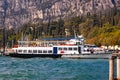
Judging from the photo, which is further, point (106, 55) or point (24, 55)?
point (24, 55)

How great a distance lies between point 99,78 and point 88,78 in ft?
5.91

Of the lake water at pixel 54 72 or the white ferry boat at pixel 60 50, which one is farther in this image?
the white ferry boat at pixel 60 50

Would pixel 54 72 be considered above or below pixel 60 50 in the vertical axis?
below

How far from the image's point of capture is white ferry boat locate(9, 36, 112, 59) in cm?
13662

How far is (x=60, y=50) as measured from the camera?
14288cm

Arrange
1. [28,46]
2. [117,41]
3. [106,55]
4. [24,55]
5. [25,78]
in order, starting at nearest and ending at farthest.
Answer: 1. [25,78]
2. [106,55]
3. [24,55]
4. [28,46]
5. [117,41]

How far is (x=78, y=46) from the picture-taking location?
14075 cm

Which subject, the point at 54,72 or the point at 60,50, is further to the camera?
the point at 60,50

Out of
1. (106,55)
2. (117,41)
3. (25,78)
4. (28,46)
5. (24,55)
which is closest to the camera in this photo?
(25,78)

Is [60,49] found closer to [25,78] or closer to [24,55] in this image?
[24,55]

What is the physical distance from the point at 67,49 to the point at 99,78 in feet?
262

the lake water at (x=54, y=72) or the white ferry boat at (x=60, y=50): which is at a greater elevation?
the white ferry boat at (x=60, y=50)

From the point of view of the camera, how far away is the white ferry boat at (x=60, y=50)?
136625 mm

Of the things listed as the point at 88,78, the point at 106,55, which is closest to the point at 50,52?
the point at 106,55
